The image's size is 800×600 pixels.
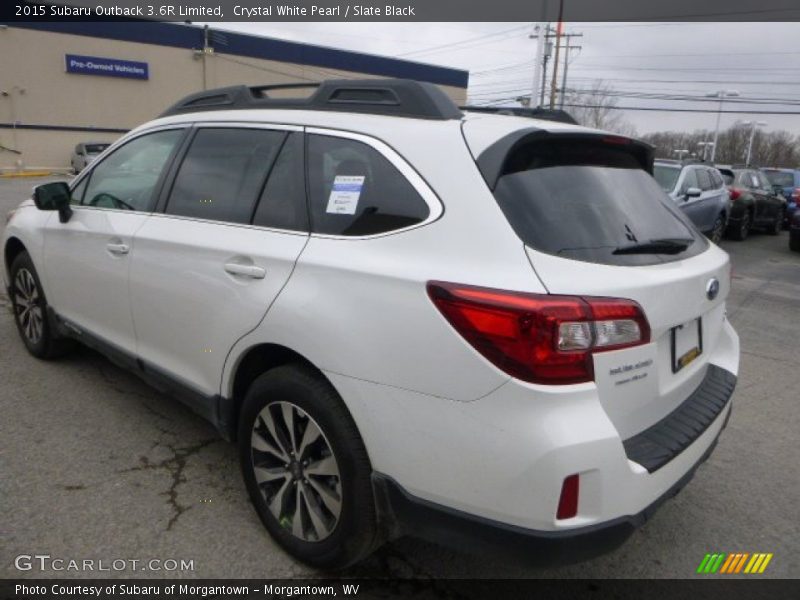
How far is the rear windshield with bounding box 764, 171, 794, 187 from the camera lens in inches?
778

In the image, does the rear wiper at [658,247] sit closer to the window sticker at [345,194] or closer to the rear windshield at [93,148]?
the window sticker at [345,194]

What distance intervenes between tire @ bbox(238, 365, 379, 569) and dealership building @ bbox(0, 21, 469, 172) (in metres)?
32.3

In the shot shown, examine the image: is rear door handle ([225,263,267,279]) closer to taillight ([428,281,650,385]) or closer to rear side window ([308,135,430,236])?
rear side window ([308,135,430,236])

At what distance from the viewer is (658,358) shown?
2.22m

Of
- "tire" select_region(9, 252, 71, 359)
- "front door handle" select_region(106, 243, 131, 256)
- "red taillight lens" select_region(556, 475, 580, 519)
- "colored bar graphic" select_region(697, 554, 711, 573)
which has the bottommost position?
"colored bar graphic" select_region(697, 554, 711, 573)

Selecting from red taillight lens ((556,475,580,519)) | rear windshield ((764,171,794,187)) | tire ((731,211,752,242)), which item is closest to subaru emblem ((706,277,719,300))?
red taillight lens ((556,475,580,519))

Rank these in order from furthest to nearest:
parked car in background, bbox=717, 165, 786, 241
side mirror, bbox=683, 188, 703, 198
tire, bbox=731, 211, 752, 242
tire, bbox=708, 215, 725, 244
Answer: tire, bbox=731, 211, 752, 242, parked car in background, bbox=717, 165, 786, 241, tire, bbox=708, 215, 725, 244, side mirror, bbox=683, 188, 703, 198

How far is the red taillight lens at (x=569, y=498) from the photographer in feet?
6.23

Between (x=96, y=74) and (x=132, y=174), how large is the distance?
31.5 meters

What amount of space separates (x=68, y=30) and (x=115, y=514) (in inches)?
1293

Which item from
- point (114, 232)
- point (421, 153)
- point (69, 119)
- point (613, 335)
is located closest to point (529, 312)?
point (613, 335)

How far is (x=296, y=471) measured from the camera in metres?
2.57

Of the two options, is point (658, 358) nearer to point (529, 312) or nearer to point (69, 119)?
point (529, 312)

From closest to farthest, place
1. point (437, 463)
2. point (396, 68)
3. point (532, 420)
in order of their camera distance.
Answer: point (532, 420)
point (437, 463)
point (396, 68)
